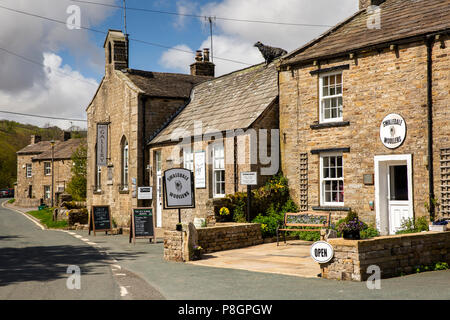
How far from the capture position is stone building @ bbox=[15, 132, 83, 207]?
2195 inches

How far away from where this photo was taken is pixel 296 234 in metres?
16.7

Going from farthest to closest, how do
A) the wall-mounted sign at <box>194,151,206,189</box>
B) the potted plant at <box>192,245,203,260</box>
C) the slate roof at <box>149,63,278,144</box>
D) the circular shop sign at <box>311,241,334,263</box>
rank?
the wall-mounted sign at <box>194,151,206,189</box> → the slate roof at <box>149,63,278,144</box> → the potted plant at <box>192,245,203,260</box> → the circular shop sign at <box>311,241,334,263</box>

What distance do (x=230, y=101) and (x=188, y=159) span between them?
318 centimetres

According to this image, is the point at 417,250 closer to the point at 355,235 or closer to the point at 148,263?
the point at 355,235

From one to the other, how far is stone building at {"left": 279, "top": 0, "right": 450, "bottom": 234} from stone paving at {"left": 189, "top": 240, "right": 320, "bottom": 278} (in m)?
2.73

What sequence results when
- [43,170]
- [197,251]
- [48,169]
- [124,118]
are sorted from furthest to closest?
[43,170]
[48,169]
[124,118]
[197,251]

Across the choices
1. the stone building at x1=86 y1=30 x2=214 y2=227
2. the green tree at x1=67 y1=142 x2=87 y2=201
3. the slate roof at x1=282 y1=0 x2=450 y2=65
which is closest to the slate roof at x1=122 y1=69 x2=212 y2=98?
the stone building at x1=86 y1=30 x2=214 y2=227

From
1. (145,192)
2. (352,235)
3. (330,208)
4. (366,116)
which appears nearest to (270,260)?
(352,235)

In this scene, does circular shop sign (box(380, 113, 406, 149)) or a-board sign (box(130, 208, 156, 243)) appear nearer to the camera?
circular shop sign (box(380, 113, 406, 149))

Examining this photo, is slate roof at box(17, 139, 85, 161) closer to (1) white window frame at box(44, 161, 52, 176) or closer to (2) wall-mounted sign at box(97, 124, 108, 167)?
(1) white window frame at box(44, 161, 52, 176)

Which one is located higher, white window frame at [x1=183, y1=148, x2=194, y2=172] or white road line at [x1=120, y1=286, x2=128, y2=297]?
white window frame at [x1=183, y1=148, x2=194, y2=172]

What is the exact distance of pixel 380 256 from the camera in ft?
31.7

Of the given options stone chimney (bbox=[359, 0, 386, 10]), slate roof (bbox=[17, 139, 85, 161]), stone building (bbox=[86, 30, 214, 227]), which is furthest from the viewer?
slate roof (bbox=[17, 139, 85, 161])

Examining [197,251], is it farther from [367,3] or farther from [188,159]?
[367,3]
